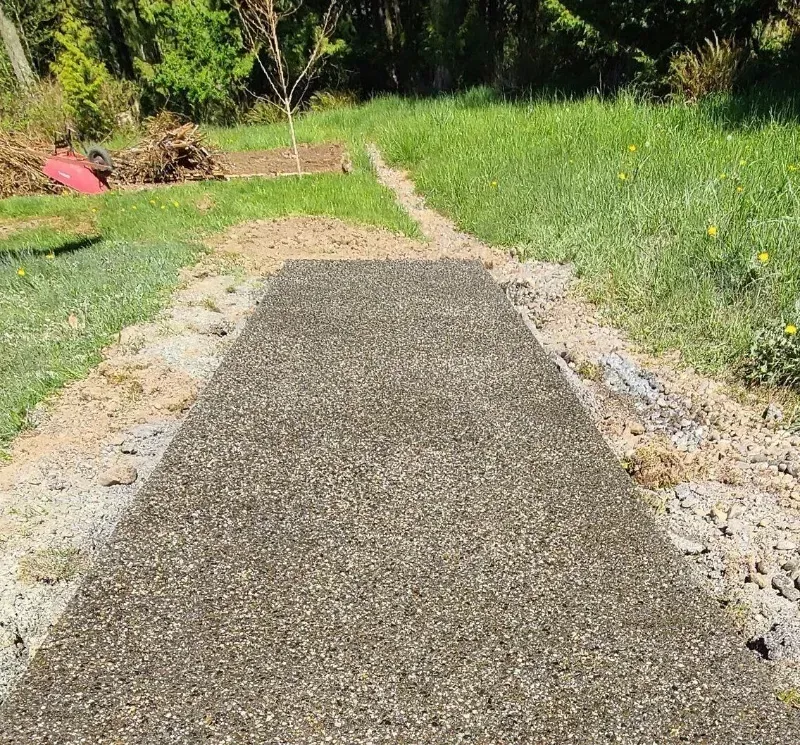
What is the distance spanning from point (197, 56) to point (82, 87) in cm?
284

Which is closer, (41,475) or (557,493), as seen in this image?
(557,493)

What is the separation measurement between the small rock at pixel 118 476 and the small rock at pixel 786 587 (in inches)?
99.8

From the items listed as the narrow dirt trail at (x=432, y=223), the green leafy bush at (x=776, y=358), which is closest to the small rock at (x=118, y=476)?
the green leafy bush at (x=776, y=358)

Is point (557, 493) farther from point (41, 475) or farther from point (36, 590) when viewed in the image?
point (41, 475)

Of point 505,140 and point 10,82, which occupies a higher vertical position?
point 10,82

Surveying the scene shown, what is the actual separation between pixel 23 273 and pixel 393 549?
14.1 feet

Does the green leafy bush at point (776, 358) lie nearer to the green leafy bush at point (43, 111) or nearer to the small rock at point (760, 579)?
the small rock at point (760, 579)

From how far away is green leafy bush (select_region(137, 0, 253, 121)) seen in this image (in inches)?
535

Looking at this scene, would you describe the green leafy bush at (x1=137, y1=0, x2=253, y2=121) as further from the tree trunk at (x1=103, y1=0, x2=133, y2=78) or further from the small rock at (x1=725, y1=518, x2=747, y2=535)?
the small rock at (x1=725, y1=518, x2=747, y2=535)

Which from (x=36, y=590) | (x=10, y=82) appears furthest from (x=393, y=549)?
(x=10, y=82)

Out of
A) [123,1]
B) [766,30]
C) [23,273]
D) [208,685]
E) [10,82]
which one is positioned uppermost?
[123,1]

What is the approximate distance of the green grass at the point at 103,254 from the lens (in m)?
3.49

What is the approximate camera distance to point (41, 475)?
2.52 meters

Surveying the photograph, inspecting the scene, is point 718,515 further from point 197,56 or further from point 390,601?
point 197,56
